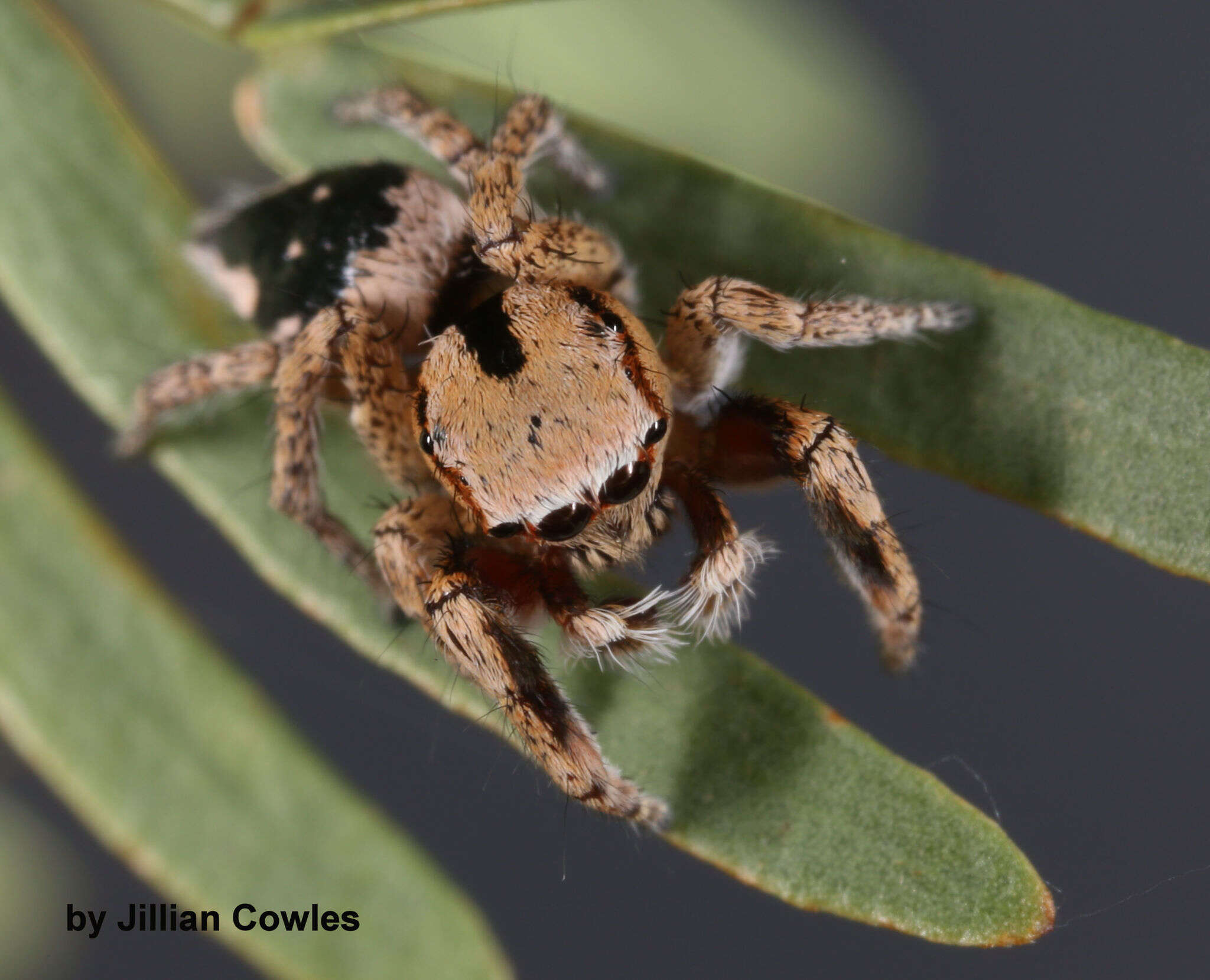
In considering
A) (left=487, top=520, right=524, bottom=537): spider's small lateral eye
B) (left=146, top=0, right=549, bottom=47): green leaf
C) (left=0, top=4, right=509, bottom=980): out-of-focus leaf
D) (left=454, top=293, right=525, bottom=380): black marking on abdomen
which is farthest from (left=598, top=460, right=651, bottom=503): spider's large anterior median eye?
(left=146, top=0, right=549, bottom=47): green leaf

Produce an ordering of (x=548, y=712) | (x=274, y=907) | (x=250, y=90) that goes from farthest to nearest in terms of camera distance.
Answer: (x=250, y=90), (x=274, y=907), (x=548, y=712)

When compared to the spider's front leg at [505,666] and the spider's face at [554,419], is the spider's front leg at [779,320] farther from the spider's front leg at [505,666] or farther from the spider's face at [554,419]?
the spider's front leg at [505,666]

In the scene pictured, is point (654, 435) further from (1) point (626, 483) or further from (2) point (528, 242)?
(2) point (528, 242)

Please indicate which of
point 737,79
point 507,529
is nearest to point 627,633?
point 507,529

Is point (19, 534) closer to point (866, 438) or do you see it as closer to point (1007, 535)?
point (866, 438)

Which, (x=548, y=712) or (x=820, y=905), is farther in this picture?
(x=548, y=712)

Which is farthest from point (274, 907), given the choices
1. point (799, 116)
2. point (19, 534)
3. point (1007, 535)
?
point (799, 116)

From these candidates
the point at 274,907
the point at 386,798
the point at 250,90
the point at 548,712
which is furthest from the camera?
the point at 386,798
